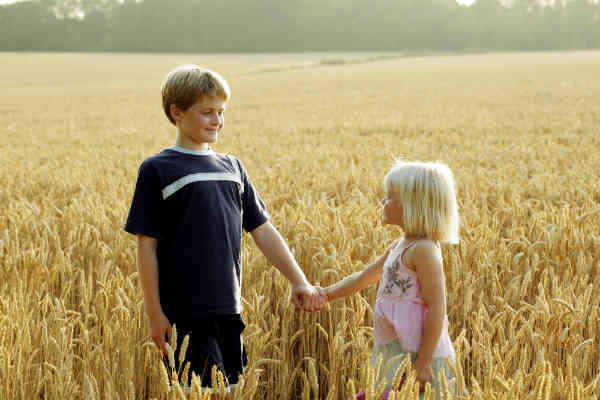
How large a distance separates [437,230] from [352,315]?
0.82m

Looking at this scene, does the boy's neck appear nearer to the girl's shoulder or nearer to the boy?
the boy

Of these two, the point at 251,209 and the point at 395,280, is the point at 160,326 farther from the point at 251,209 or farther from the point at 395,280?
the point at 395,280

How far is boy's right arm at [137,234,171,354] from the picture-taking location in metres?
1.84

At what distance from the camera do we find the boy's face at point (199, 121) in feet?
6.15

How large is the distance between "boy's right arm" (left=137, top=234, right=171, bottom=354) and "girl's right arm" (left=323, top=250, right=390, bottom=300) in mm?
606

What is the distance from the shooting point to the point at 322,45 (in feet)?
294

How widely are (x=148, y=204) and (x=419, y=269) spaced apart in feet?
2.85

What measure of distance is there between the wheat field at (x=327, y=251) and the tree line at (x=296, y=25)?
247 feet

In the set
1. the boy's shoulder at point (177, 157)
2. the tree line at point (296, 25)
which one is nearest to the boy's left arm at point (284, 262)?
the boy's shoulder at point (177, 157)

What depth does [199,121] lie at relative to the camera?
187 cm

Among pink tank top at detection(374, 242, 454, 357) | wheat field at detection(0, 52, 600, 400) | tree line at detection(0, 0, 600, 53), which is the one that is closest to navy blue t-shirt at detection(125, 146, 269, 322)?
wheat field at detection(0, 52, 600, 400)

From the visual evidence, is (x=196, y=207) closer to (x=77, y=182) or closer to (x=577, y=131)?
(x=77, y=182)

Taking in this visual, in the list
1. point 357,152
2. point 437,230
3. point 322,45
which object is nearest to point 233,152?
point 357,152

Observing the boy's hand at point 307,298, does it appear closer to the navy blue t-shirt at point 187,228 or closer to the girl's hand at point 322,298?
the girl's hand at point 322,298
